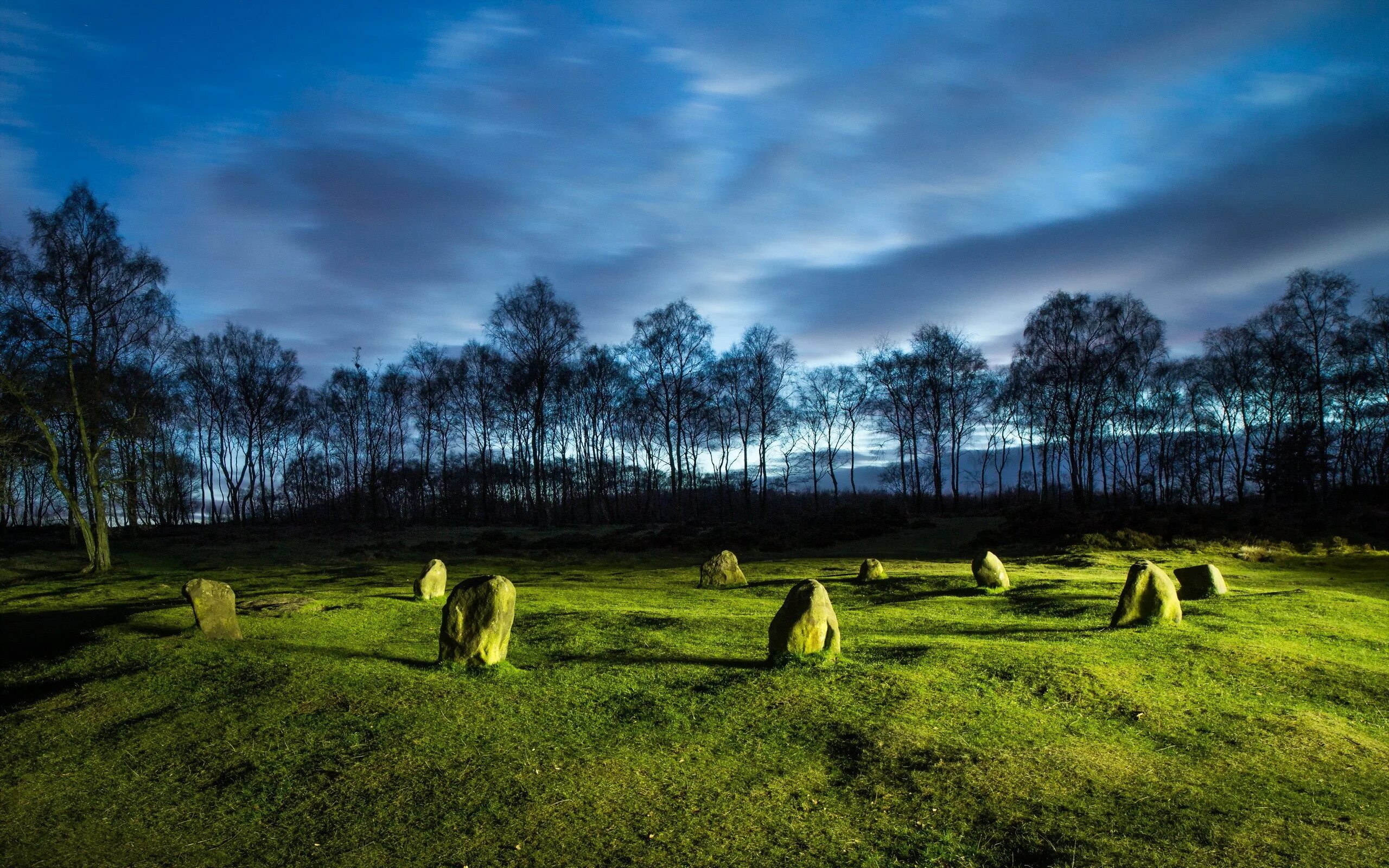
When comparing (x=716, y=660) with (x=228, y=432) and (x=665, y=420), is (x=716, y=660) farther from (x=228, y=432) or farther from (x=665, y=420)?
(x=228, y=432)

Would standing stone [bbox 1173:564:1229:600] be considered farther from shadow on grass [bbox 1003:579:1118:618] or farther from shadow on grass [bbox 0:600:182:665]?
shadow on grass [bbox 0:600:182:665]

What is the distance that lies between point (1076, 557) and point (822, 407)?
34082 millimetres

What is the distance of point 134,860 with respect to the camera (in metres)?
4.75

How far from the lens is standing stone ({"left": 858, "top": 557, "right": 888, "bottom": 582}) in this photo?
55.2 feet

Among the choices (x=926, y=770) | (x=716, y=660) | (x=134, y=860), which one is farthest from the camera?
(x=716, y=660)

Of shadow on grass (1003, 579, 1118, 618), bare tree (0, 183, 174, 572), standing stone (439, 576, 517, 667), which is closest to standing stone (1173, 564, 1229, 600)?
shadow on grass (1003, 579, 1118, 618)

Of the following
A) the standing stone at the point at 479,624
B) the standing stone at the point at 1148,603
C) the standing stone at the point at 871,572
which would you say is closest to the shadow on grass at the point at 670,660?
the standing stone at the point at 479,624

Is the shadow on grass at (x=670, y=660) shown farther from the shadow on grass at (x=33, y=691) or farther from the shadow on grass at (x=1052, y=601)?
A: the shadow on grass at (x=1052, y=601)

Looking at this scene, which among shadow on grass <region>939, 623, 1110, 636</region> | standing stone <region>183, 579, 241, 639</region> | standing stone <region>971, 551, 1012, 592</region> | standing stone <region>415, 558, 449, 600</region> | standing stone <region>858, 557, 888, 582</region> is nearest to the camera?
standing stone <region>183, 579, 241, 639</region>

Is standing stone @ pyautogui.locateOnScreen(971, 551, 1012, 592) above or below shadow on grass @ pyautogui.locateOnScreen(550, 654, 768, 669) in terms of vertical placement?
below

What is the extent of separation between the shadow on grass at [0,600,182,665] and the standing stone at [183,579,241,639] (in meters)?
1.88

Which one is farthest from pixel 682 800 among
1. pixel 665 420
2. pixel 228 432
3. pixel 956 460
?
pixel 228 432

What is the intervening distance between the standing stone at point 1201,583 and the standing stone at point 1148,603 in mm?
3506

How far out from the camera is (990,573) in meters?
14.9
